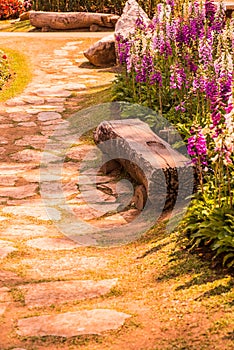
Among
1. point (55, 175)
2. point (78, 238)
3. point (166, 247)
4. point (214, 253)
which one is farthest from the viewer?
point (55, 175)

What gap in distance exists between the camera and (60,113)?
11.2 m

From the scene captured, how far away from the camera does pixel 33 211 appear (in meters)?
7.44

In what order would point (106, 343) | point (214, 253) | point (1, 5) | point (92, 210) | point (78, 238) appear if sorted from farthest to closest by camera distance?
point (1, 5) < point (92, 210) < point (78, 238) < point (214, 253) < point (106, 343)

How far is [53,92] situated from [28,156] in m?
3.28

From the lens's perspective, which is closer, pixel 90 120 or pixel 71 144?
pixel 71 144

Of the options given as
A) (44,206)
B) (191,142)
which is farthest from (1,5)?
(191,142)

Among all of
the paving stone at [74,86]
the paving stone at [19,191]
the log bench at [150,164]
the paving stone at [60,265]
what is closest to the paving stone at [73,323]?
the paving stone at [60,265]

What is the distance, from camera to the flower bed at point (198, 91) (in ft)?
18.2

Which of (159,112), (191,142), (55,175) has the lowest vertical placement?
(55,175)

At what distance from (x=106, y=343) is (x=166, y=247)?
1742 mm

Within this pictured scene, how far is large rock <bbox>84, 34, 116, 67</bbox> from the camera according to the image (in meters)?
13.8

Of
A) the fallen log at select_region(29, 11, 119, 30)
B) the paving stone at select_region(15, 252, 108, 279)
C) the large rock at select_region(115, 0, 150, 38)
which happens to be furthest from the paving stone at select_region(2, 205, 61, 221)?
the fallen log at select_region(29, 11, 119, 30)

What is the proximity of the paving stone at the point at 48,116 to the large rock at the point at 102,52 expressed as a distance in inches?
119

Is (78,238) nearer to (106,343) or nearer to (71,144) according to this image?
(106,343)
